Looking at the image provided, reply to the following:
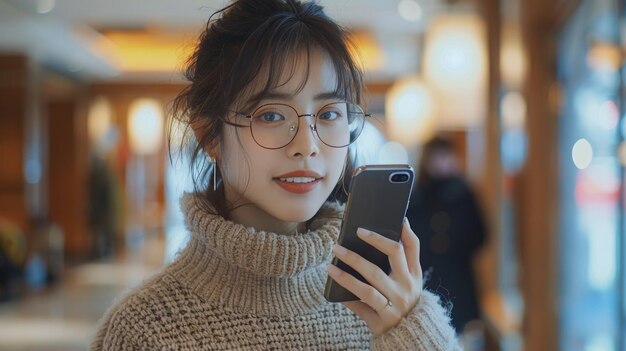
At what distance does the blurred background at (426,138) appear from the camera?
278cm

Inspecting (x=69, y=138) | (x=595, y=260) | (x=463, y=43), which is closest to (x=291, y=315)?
(x=595, y=260)

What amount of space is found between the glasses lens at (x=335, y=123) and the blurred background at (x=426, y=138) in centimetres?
16

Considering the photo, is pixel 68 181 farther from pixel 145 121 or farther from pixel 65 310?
pixel 65 310

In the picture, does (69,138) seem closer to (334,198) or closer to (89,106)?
(89,106)

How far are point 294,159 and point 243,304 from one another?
22cm

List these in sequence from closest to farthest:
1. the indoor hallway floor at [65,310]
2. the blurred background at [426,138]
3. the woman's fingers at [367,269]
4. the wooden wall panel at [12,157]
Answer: the woman's fingers at [367,269] < the blurred background at [426,138] < the indoor hallway floor at [65,310] < the wooden wall panel at [12,157]

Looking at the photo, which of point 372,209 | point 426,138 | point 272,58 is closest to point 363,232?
point 372,209

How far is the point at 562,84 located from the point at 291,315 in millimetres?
2894

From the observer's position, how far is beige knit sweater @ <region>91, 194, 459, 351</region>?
0.99 meters

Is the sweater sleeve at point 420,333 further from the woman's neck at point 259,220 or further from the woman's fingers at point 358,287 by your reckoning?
the woman's neck at point 259,220

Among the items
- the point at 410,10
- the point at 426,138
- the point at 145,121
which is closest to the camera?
the point at 426,138

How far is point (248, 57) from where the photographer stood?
3.26ft

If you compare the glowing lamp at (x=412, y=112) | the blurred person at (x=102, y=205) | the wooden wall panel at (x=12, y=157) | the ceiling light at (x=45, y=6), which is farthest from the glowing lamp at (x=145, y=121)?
the ceiling light at (x=45, y=6)

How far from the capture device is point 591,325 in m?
3.11
